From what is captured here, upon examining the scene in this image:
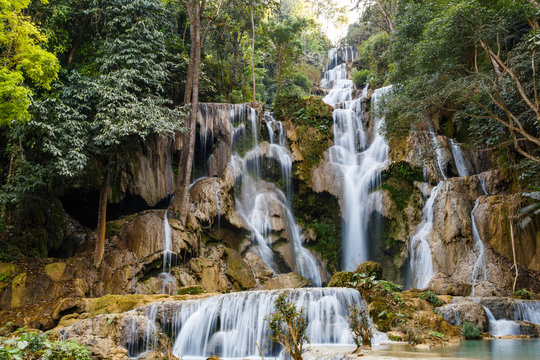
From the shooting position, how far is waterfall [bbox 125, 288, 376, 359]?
29.6 feet

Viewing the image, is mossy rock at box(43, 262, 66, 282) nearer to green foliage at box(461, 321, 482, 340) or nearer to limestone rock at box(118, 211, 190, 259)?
limestone rock at box(118, 211, 190, 259)

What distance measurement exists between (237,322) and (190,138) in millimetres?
10256

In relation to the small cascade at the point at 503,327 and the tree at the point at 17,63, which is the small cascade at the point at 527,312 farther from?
the tree at the point at 17,63

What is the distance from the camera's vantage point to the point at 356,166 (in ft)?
67.0

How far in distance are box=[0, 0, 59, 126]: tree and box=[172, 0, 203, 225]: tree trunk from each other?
20.0ft

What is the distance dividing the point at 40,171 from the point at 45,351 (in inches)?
353

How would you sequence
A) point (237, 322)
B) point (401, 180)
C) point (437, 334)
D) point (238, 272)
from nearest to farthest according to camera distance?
point (437, 334), point (237, 322), point (238, 272), point (401, 180)

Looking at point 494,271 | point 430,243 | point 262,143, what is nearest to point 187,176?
point 262,143

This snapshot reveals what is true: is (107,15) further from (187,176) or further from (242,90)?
(242,90)

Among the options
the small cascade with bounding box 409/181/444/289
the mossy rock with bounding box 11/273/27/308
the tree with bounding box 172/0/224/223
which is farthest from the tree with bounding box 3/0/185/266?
the small cascade with bounding box 409/181/444/289

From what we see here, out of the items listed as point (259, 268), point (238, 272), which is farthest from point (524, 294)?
point (238, 272)

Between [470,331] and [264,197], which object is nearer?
[470,331]

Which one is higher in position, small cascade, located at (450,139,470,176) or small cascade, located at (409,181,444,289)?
small cascade, located at (450,139,470,176)

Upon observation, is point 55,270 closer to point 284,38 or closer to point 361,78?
point 284,38
